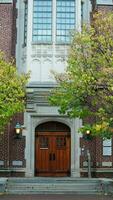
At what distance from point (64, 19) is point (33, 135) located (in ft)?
22.4

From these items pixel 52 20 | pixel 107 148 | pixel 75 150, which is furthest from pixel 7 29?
pixel 107 148

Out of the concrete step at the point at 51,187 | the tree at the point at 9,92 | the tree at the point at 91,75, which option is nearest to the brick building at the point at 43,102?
the concrete step at the point at 51,187

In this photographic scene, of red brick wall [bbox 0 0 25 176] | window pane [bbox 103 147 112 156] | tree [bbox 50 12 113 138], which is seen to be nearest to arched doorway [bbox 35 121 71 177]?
red brick wall [bbox 0 0 25 176]

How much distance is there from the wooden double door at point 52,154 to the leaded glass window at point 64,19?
5.51m

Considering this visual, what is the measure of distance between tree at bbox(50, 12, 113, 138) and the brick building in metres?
5.70

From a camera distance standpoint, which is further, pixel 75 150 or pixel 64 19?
pixel 64 19

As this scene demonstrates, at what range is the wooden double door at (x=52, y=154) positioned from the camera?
2873cm

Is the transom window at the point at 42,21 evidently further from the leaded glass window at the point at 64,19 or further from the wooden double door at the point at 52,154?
the wooden double door at the point at 52,154

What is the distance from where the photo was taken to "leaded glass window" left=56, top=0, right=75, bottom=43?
2862 cm

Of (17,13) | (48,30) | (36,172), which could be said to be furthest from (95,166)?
(17,13)

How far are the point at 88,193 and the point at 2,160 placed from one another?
6.79m

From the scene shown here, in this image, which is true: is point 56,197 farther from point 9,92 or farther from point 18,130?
point 18,130

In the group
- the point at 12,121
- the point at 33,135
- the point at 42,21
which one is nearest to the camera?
the point at 12,121

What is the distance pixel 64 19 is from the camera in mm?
28875
